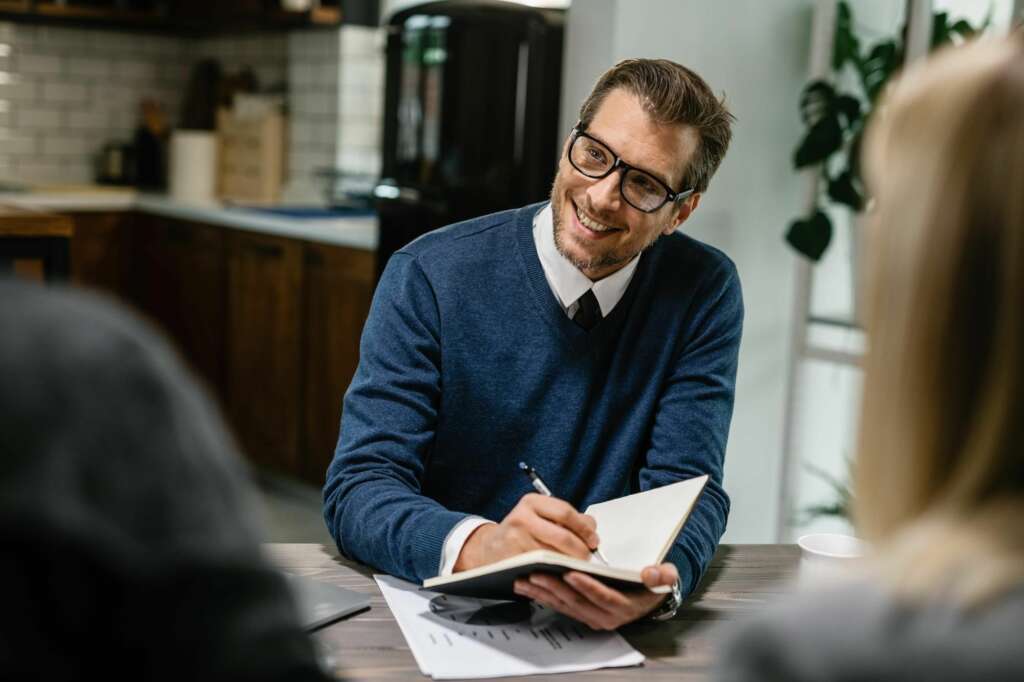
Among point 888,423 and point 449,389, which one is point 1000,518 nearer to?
point 888,423

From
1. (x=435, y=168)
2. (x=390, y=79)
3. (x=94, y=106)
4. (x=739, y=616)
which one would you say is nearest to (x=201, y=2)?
(x=94, y=106)

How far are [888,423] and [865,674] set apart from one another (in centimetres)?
14

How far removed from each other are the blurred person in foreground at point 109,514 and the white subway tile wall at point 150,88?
4.29m

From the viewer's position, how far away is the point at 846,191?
285 cm

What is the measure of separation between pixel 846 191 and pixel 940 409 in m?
2.36

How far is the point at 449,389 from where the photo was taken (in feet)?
5.41

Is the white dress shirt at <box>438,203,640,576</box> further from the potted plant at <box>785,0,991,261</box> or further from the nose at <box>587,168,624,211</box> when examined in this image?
the potted plant at <box>785,0,991,261</box>

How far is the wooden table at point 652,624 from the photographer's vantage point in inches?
43.8

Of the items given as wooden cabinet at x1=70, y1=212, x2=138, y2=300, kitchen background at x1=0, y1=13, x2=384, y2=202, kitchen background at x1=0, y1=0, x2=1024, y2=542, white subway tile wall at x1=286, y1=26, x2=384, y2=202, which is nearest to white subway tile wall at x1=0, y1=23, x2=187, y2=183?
kitchen background at x1=0, y1=13, x2=384, y2=202

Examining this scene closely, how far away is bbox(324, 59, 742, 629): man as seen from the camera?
64.8 inches

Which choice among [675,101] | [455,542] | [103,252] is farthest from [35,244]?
[455,542]

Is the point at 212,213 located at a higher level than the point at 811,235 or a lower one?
lower

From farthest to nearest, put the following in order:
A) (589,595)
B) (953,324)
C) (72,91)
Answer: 1. (72,91)
2. (589,595)
3. (953,324)

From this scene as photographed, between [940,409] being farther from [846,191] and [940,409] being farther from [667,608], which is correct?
[846,191]
